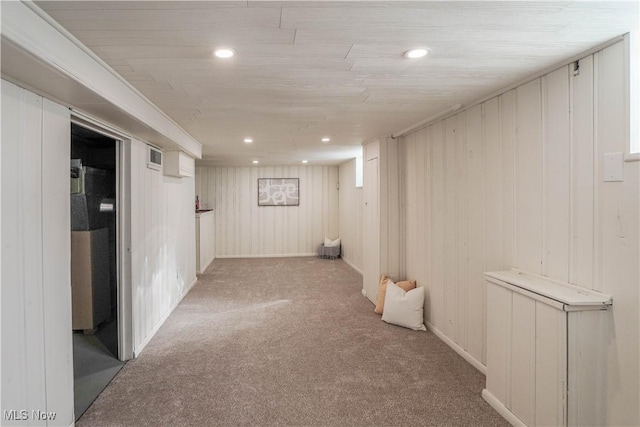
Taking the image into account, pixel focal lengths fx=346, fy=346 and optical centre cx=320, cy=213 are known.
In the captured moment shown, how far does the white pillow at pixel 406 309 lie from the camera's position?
3.60 meters

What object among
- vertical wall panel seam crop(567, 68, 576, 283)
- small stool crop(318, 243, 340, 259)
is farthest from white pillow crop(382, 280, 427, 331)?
small stool crop(318, 243, 340, 259)

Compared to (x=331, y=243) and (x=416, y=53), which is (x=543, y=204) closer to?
(x=416, y=53)

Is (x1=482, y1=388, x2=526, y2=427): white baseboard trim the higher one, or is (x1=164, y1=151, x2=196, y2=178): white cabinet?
(x1=164, y1=151, x2=196, y2=178): white cabinet

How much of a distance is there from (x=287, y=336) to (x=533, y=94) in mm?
2869

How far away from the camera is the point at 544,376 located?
6.05 feet

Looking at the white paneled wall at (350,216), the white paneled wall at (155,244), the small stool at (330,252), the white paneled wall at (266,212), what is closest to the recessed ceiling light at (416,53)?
the white paneled wall at (155,244)

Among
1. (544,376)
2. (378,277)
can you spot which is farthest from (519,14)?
(378,277)

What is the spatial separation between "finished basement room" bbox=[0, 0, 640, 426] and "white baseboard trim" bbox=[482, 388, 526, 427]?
0.06 ft

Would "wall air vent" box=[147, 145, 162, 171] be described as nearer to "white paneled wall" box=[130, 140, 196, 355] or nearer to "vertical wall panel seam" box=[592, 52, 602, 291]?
"white paneled wall" box=[130, 140, 196, 355]

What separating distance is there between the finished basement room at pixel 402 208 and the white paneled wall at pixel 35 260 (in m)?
0.01

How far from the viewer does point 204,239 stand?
6723 millimetres

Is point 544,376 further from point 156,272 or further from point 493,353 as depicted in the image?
point 156,272

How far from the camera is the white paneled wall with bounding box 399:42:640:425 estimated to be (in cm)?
165

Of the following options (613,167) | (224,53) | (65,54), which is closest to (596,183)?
(613,167)
